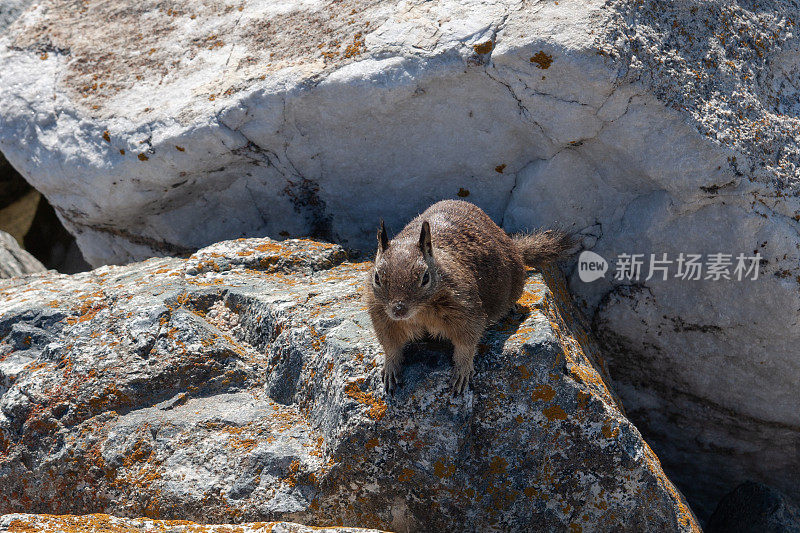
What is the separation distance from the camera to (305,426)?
5.09 metres

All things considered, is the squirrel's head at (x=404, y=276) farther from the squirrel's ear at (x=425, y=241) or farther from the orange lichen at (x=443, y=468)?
the orange lichen at (x=443, y=468)

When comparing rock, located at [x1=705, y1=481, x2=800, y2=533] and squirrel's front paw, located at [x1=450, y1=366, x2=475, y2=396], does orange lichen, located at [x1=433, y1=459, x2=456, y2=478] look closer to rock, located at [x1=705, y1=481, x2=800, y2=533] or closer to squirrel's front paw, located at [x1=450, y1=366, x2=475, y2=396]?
squirrel's front paw, located at [x1=450, y1=366, x2=475, y2=396]

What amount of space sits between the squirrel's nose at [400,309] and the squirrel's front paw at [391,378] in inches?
20.4

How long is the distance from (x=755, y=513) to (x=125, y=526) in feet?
18.3

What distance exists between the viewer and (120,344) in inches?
219

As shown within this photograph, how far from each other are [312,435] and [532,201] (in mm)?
3217

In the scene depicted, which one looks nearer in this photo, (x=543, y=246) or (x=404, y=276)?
(x=404, y=276)

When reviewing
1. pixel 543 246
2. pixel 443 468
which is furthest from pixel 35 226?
pixel 443 468

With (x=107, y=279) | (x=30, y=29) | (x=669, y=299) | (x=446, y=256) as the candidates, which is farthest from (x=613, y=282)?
(x=30, y=29)

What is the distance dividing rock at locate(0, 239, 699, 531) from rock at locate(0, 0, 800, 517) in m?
1.53

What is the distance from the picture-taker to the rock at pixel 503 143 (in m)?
6.06

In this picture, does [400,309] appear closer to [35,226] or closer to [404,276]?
[404,276]

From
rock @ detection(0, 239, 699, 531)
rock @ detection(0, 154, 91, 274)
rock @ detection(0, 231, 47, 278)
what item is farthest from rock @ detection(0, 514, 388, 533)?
rock @ detection(0, 154, 91, 274)

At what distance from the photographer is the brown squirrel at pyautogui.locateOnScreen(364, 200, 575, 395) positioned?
4.64 m
